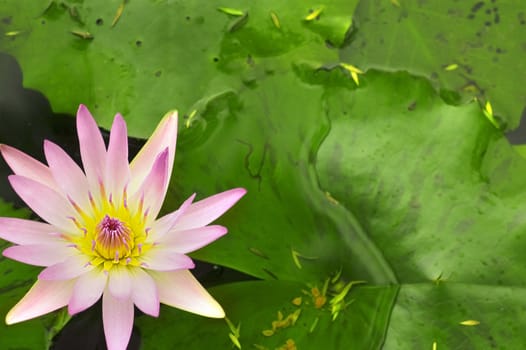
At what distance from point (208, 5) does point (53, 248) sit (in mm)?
932

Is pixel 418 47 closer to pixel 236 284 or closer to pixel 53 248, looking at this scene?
pixel 236 284

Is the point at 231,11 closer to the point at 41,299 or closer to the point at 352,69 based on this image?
the point at 352,69

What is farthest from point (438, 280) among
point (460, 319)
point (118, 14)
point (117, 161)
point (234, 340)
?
point (118, 14)

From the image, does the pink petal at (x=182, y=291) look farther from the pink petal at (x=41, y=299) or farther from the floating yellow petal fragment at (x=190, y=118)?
the floating yellow petal fragment at (x=190, y=118)

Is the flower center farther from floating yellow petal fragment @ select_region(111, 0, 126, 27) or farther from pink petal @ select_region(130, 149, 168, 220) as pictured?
floating yellow petal fragment @ select_region(111, 0, 126, 27)

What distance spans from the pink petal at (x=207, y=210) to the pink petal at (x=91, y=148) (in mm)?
223

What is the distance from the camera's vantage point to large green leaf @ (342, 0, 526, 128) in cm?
187

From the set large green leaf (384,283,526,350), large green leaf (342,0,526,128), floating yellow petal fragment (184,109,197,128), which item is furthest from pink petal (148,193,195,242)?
large green leaf (342,0,526,128)

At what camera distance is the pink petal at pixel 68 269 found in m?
1.21

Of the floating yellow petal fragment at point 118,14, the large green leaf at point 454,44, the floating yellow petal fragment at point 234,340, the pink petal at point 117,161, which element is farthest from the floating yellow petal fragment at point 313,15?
the floating yellow petal fragment at point 234,340

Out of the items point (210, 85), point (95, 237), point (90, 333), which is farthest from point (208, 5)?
point (90, 333)

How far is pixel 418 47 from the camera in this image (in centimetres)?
190

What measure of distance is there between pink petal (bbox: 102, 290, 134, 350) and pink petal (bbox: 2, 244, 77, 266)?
0.50 feet

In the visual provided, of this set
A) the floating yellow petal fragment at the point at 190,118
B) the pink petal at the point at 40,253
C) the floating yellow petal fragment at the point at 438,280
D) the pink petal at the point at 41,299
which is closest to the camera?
the pink petal at the point at 40,253
